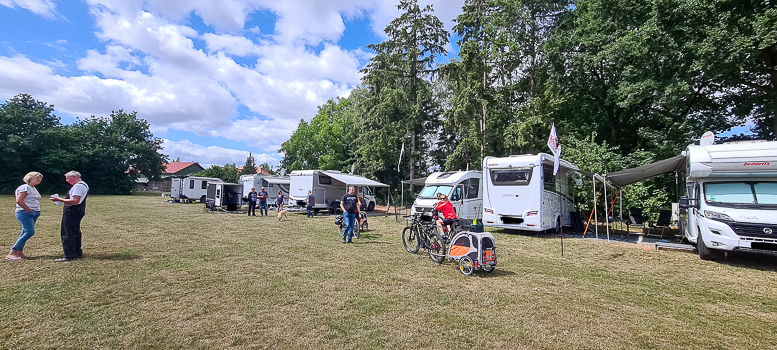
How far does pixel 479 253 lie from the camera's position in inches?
232

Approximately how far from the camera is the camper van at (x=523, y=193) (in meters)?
11.1

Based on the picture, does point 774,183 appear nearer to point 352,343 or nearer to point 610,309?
point 610,309

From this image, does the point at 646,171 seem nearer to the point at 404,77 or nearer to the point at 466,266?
the point at 466,266

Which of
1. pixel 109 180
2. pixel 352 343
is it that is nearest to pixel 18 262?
pixel 352 343

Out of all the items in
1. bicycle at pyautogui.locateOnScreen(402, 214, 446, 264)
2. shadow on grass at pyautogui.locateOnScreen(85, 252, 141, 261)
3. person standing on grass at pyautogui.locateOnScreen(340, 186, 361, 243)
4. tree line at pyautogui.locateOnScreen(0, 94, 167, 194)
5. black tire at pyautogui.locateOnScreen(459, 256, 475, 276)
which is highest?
tree line at pyautogui.locateOnScreen(0, 94, 167, 194)

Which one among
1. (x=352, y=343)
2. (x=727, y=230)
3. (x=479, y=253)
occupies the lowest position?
(x=352, y=343)

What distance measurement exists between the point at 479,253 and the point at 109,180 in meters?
48.3

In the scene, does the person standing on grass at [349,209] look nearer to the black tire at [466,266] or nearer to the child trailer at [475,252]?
the child trailer at [475,252]

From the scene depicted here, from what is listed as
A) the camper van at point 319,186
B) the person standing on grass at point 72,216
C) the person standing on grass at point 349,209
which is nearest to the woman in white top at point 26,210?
the person standing on grass at point 72,216

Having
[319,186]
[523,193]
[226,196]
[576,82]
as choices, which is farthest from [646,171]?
[226,196]

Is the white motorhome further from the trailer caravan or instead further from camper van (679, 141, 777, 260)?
camper van (679, 141, 777, 260)

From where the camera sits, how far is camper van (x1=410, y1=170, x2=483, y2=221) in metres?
13.9

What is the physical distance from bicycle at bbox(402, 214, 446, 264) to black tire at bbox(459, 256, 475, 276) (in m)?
0.71

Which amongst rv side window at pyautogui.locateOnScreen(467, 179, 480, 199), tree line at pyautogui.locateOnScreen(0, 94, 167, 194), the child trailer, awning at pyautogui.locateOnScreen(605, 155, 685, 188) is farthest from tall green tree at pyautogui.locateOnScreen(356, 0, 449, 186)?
tree line at pyautogui.locateOnScreen(0, 94, 167, 194)
